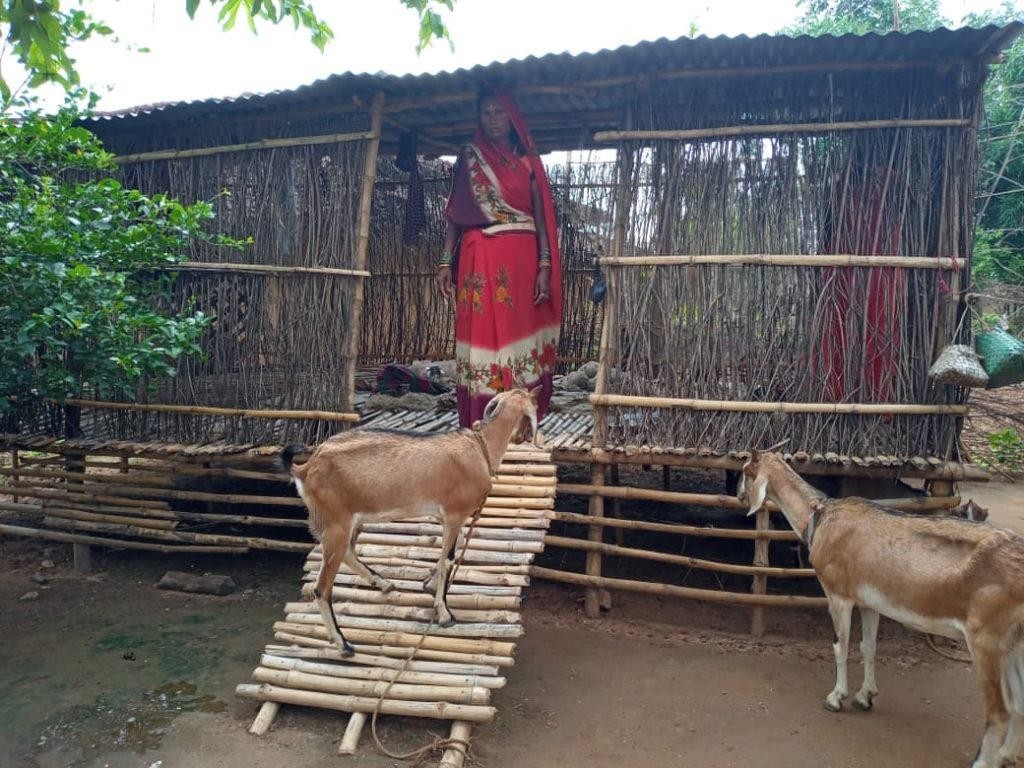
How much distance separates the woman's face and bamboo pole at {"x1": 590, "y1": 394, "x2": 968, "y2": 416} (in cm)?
229

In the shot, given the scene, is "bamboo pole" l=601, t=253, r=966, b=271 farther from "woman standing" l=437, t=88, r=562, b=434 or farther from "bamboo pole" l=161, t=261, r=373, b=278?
"bamboo pole" l=161, t=261, r=373, b=278

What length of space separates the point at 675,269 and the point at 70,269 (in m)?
3.84

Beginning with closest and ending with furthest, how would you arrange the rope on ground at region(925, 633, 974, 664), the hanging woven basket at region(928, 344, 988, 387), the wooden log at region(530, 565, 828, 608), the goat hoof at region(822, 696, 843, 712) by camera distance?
the goat hoof at region(822, 696, 843, 712), the hanging woven basket at region(928, 344, 988, 387), the rope on ground at region(925, 633, 974, 664), the wooden log at region(530, 565, 828, 608)

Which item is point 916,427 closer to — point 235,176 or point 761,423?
point 761,423

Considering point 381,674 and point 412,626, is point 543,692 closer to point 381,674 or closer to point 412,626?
point 412,626

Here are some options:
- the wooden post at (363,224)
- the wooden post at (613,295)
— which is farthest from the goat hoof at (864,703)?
the wooden post at (363,224)

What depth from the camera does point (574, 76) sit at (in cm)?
558

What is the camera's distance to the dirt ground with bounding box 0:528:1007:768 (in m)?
3.98

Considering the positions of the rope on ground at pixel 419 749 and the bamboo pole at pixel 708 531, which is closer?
the rope on ground at pixel 419 749

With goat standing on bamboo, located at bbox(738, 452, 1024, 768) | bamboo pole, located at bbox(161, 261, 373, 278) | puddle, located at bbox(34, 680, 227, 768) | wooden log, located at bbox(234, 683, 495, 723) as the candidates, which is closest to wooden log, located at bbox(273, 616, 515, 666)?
wooden log, located at bbox(234, 683, 495, 723)

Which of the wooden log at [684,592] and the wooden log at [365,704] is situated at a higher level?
the wooden log at [684,592]

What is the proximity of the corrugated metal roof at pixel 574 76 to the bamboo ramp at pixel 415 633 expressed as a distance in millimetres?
2995

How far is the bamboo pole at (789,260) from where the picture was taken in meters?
5.00

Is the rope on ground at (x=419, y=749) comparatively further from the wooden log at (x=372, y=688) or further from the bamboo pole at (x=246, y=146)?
the bamboo pole at (x=246, y=146)
